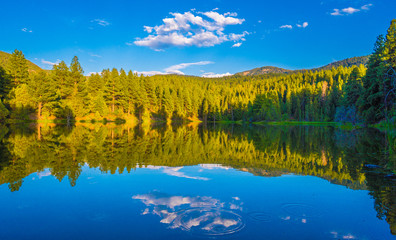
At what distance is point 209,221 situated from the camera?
5199 millimetres

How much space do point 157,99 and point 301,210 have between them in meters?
86.3

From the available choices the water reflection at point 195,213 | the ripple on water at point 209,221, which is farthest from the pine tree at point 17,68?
the ripple on water at point 209,221

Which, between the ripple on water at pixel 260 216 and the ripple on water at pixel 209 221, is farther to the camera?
the ripple on water at pixel 260 216

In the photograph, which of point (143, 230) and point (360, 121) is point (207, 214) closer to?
point (143, 230)

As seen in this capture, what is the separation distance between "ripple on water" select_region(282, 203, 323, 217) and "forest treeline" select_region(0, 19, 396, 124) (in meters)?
4.92

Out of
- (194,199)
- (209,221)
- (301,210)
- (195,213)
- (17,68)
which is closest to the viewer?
(209,221)

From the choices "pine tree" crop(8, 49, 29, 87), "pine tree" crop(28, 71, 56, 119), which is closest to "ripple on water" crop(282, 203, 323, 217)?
"pine tree" crop(28, 71, 56, 119)

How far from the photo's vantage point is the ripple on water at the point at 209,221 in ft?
15.6

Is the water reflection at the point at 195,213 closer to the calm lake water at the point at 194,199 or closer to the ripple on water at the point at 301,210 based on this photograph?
the calm lake water at the point at 194,199

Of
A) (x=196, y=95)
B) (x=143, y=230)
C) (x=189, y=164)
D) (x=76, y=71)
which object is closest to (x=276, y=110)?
(x=196, y=95)

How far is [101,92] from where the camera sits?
213 feet

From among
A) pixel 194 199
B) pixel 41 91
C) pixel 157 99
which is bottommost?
pixel 194 199

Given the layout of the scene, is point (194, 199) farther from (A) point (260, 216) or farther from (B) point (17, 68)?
(B) point (17, 68)

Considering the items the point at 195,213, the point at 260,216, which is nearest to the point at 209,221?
the point at 195,213
